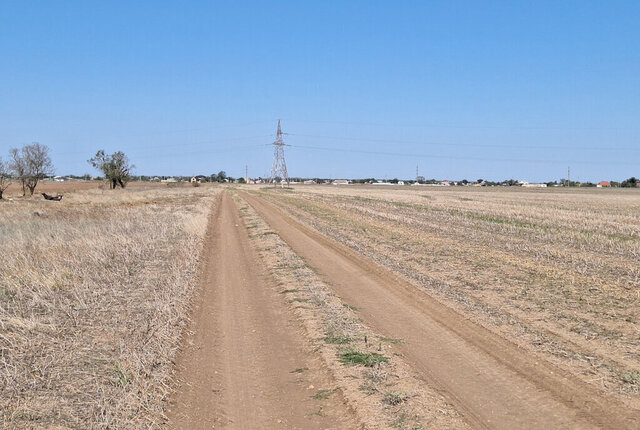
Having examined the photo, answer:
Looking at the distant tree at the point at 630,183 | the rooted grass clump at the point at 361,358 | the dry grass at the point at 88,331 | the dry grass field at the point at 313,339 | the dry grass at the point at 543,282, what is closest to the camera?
the dry grass at the point at 88,331

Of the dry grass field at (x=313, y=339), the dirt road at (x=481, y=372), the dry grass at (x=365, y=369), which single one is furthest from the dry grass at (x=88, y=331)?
the dirt road at (x=481, y=372)

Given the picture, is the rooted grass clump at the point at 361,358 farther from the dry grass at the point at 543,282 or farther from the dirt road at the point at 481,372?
Answer: the dry grass at the point at 543,282

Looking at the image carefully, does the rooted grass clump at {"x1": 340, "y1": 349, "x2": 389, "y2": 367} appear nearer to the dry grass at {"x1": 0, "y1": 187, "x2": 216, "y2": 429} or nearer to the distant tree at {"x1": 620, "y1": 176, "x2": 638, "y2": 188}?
the dry grass at {"x1": 0, "y1": 187, "x2": 216, "y2": 429}

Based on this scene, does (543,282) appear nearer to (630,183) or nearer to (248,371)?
(248,371)

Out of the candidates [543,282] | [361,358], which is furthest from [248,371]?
[543,282]

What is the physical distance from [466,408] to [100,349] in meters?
4.93

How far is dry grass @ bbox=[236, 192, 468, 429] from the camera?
5.79m

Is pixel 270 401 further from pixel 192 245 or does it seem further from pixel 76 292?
pixel 192 245

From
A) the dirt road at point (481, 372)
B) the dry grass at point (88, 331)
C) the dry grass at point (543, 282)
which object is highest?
the dry grass at point (88, 331)

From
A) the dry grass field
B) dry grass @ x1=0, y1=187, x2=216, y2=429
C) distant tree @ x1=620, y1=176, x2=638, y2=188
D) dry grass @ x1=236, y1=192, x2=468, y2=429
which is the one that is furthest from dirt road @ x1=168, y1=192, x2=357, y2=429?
distant tree @ x1=620, y1=176, x2=638, y2=188

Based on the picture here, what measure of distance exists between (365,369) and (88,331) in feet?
14.5

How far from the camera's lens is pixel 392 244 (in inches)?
834

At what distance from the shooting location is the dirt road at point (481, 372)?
5.83 meters

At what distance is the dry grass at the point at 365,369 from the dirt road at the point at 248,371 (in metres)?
0.23
